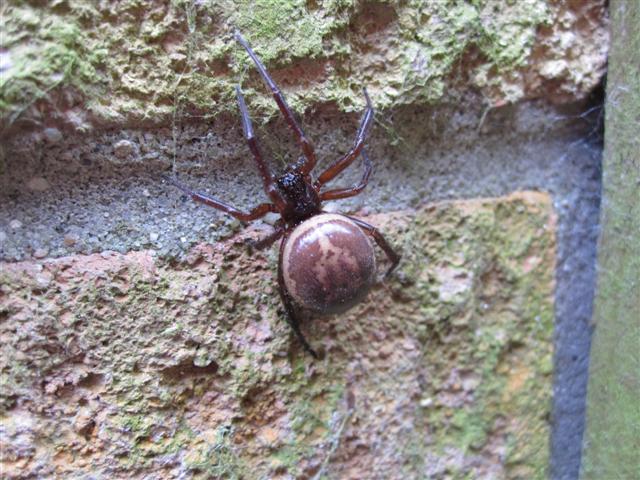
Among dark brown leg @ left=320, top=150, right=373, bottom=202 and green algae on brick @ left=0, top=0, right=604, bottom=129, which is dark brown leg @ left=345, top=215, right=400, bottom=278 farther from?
green algae on brick @ left=0, top=0, right=604, bottom=129

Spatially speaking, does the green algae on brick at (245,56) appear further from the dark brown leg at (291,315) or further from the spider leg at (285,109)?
the dark brown leg at (291,315)

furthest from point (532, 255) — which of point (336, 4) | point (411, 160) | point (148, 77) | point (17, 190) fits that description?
point (17, 190)

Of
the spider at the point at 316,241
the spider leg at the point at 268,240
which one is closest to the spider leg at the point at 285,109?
the spider at the point at 316,241

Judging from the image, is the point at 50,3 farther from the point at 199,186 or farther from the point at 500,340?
the point at 500,340

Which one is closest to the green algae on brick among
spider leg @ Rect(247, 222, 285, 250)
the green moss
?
the green moss

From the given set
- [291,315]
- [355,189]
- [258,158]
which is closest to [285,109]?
[258,158]

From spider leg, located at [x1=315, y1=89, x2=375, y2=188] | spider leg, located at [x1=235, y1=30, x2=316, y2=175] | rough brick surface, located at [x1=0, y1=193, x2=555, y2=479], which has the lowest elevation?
rough brick surface, located at [x1=0, y1=193, x2=555, y2=479]
